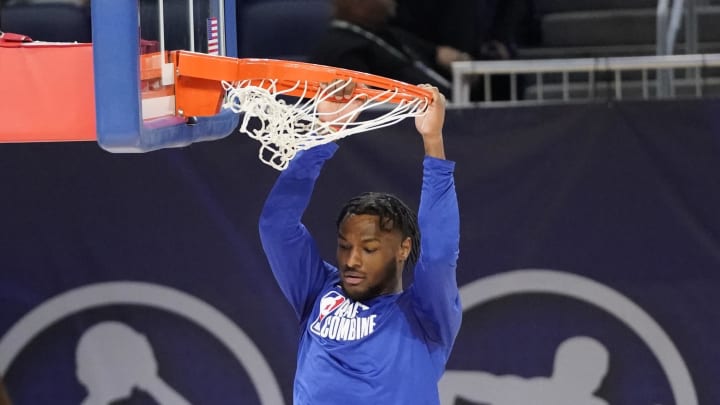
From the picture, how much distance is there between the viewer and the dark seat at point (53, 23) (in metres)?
6.50

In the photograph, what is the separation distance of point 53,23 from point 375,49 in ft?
5.37

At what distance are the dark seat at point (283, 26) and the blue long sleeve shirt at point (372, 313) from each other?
104 inches

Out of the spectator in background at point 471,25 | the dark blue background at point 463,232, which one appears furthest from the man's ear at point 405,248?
the spectator in background at point 471,25

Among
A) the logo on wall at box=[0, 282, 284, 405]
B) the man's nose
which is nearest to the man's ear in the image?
the man's nose

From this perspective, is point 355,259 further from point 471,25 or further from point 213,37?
point 471,25

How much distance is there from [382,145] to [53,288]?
157 centimetres

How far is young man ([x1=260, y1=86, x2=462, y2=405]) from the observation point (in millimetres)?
3725

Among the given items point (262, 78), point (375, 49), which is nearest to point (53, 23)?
point (375, 49)

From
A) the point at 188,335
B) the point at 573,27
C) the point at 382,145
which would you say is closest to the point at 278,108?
the point at 382,145

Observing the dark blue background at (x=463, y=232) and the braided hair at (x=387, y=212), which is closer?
the braided hair at (x=387, y=212)

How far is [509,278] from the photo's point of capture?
5.57 m

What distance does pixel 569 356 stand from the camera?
5547 millimetres

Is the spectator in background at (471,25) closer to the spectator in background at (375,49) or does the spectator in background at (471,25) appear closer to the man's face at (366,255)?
the spectator in background at (375,49)

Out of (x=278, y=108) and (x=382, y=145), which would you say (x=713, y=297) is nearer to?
(x=382, y=145)
